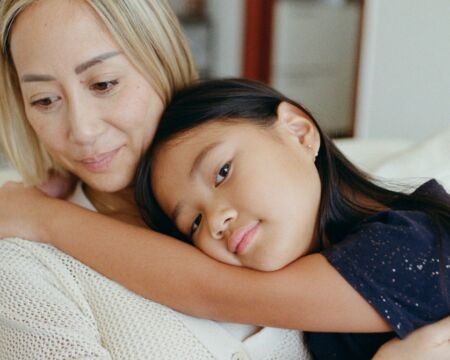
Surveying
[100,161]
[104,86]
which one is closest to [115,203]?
[100,161]

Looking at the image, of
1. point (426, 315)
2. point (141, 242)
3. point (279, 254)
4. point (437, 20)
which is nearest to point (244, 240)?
point (279, 254)

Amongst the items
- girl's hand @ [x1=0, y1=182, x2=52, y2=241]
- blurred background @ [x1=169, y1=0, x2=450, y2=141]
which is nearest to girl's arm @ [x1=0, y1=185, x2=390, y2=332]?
girl's hand @ [x1=0, y1=182, x2=52, y2=241]

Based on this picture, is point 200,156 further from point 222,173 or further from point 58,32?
point 58,32

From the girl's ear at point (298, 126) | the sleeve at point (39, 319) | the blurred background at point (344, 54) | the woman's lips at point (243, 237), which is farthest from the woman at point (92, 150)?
the blurred background at point (344, 54)

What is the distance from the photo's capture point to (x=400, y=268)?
3.30 feet

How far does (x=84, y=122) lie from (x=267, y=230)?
0.35 meters

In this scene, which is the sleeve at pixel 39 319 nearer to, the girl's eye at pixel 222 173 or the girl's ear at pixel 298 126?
the girl's eye at pixel 222 173

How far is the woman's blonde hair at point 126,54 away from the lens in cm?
116

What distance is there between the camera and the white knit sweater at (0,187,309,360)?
1.08 metres

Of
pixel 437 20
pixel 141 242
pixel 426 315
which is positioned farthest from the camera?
pixel 437 20

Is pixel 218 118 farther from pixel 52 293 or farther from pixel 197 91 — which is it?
pixel 52 293

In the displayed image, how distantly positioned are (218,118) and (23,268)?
0.39 metres

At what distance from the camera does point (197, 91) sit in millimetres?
1230

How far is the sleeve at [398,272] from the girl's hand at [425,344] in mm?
13
